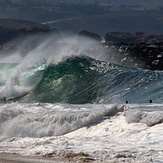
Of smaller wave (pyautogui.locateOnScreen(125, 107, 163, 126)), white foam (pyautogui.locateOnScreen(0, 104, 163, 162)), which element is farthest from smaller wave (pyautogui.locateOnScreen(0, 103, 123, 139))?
smaller wave (pyautogui.locateOnScreen(125, 107, 163, 126))

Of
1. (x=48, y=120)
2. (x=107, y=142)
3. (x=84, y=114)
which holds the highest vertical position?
(x=84, y=114)

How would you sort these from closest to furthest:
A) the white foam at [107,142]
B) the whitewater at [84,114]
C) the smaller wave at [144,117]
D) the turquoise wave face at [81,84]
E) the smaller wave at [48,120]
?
the white foam at [107,142] < the whitewater at [84,114] < the smaller wave at [144,117] < the smaller wave at [48,120] < the turquoise wave face at [81,84]

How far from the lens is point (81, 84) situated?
70.6 feet

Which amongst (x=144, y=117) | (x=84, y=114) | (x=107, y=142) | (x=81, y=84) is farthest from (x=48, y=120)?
(x=81, y=84)

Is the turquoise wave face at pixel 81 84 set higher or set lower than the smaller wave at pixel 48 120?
higher

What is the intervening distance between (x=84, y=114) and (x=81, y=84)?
27.9 ft

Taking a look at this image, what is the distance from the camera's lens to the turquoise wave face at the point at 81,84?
19.1m

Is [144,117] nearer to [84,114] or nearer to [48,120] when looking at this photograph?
[84,114]

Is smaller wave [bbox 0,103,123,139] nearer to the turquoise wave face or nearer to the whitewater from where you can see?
the whitewater

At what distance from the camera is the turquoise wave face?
19062 mm

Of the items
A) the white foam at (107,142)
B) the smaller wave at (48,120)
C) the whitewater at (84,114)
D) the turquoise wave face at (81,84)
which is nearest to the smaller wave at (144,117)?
the whitewater at (84,114)

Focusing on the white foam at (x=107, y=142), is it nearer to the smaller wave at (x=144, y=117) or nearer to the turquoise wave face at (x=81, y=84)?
the smaller wave at (x=144, y=117)

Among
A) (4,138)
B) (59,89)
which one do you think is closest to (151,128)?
(4,138)

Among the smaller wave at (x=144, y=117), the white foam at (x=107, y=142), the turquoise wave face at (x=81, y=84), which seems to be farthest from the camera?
the turquoise wave face at (x=81, y=84)
